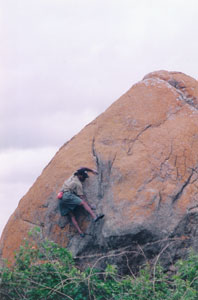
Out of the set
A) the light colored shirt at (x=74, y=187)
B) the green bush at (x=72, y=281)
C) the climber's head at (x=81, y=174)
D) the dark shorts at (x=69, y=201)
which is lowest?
the green bush at (x=72, y=281)

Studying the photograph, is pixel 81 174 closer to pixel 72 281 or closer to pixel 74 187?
pixel 74 187

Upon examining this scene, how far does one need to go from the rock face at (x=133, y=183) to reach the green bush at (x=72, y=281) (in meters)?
0.41

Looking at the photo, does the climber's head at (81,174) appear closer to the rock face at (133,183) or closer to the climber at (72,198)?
the climber at (72,198)

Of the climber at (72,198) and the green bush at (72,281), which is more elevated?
the climber at (72,198)

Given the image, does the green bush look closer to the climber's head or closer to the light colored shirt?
the light colored shirt

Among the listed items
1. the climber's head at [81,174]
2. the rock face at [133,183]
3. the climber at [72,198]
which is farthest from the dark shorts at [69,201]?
the climber's head at [81,174]

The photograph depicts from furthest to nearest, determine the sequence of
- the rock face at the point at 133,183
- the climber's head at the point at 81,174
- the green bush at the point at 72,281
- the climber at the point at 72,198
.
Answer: the climber's head at the point at 81,174, the climber at the point at 72,198, the rock face at the point at 133,183, the green bush at the point at 72,281

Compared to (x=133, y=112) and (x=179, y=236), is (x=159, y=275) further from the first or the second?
(x=133, y=112)

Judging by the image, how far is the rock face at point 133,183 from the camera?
874 centimetres

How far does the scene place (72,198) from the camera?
9000 millimetres

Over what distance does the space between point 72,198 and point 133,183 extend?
2.94 ft

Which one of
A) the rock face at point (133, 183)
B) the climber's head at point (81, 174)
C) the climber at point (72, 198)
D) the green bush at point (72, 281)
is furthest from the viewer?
the climber's head at point (81, 174)

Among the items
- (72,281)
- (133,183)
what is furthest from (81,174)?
(72,281)

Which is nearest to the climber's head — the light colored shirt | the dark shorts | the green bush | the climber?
the climber
